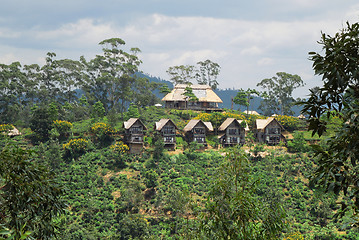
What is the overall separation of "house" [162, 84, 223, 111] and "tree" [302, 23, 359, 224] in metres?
67.0

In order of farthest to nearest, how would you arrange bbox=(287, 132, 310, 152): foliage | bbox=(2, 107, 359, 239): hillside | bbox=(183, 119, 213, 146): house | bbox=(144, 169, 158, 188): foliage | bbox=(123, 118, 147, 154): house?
1. bbox=(183, 119, 213, 146): house
2. bbox=(287, 132, 310, 152): foliage
3. bbox=(123, 118, 147, 154): house
4. bbox=(144, 169, 158, 188): foliage
5. bbox=(2, 107, 359, 239): hillside

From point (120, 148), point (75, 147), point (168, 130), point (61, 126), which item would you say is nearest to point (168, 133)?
point (168, 130)

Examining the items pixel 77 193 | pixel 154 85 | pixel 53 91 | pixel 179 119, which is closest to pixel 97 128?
pixel 77 193

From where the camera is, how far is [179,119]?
69.5 metres

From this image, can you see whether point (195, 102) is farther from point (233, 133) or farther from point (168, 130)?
point (168, 130)

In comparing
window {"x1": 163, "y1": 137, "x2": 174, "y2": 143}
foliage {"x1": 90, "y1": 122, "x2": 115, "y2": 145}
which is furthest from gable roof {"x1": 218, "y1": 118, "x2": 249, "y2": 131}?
foliage {"x1": 90, "y1": 122, "x2": 115, "y2": 145}

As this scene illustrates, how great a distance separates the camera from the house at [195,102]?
250 feet

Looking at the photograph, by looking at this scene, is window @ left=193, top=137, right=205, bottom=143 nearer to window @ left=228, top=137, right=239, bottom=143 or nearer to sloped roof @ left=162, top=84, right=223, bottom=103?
window @ left=228, top=137, right=239, bottom=143

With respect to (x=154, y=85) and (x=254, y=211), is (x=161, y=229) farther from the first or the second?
(x=154, y=85)

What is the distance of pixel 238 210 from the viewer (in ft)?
34.7

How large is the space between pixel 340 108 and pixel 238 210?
16.1ft

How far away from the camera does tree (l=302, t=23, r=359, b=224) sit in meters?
6.69

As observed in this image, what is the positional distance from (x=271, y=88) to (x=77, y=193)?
63207mm

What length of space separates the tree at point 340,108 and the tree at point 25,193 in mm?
7623
